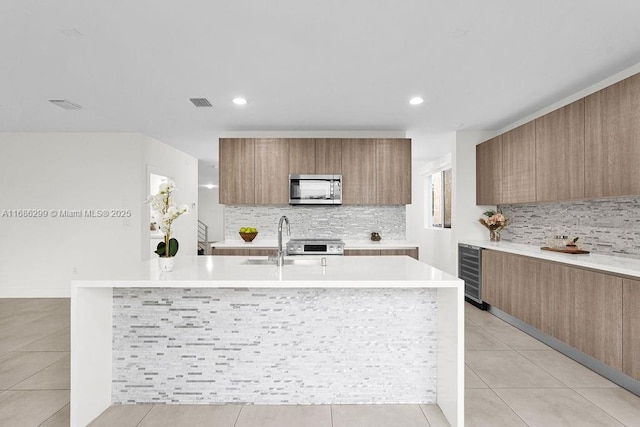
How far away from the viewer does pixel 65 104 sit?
4000 mm

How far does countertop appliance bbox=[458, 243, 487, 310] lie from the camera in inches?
181

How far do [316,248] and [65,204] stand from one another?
13.2ft

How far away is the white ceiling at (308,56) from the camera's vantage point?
219 cm

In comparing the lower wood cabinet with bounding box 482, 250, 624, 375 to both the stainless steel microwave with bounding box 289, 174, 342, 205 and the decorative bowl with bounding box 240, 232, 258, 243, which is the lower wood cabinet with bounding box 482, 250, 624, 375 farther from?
the decorative bowl with bounding box 240, 232, 258, 243

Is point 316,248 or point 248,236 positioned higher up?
point 248,236

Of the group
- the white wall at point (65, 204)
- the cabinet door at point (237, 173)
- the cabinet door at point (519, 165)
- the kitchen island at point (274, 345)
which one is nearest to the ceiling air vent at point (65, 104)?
the white wall at point (65, 204)

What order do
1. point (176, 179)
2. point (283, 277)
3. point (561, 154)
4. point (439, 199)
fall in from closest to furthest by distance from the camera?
point (283, 277)
point (561, 154)
point (176, 179)
point (439, 199)

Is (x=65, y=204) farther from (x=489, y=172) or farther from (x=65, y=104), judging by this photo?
(x=489, y=172)

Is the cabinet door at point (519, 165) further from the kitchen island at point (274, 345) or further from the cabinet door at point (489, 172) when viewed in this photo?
the kitchen island at point (274, 345)

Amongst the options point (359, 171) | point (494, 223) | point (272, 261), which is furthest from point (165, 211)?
Result: point (494, 223)

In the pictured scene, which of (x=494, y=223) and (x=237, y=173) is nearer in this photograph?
(x=494, y=223)

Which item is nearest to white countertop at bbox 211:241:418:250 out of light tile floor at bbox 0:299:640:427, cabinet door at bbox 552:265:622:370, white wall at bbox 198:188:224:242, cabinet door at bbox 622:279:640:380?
light tile floor at bbox 0:299:640:427

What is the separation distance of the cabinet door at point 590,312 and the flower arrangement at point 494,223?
1.66m

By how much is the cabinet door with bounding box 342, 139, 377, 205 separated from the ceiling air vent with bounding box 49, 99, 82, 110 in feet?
10.9
